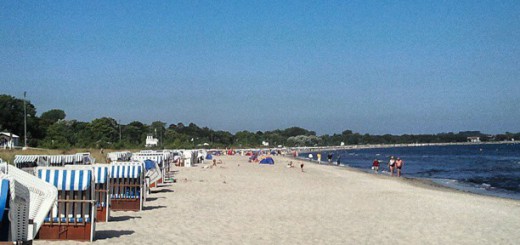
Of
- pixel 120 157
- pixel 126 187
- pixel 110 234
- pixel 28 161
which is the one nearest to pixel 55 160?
pixel 28 161

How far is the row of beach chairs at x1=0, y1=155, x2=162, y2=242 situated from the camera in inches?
272

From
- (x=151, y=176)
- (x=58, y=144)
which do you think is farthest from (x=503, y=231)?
(x=58, y=144)

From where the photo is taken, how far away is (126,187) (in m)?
15.1

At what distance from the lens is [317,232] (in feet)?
39.7

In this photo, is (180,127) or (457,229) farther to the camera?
(180,127)

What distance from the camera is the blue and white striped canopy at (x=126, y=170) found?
14.9 m

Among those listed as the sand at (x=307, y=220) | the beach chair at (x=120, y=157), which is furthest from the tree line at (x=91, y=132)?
the sand at (x=307, y=220)

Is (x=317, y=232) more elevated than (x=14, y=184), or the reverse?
(x=14, y=184)

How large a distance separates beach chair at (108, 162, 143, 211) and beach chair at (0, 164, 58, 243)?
7.09m

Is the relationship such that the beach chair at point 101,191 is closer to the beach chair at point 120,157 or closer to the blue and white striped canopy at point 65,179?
the blue and white striped canopy at point 65,179

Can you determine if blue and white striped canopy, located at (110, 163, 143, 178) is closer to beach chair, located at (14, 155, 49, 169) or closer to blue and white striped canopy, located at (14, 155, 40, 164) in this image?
beach chair, located at (14, 155, 49, 169)

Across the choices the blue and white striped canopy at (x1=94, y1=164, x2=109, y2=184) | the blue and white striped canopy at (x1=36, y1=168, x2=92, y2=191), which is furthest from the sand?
the blue and white striped canopy at (x1=36, y1=168, x2=92, y2=191)

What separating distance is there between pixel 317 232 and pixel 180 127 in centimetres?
16624

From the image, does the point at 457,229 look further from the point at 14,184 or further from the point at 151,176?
the point at 151,176
